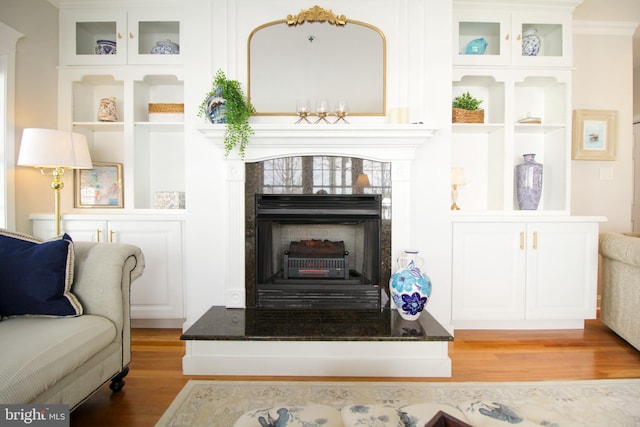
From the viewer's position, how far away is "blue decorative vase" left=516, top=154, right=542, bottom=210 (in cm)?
271

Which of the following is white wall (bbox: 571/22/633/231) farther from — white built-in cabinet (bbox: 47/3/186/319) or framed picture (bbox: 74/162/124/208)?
framed picture (bbox: 74/162/124/208)

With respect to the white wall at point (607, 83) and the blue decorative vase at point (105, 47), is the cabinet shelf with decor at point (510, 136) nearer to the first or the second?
the white wall at point (607, 83)

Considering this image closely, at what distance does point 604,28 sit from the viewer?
3062mm

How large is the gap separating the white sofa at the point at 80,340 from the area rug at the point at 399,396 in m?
0.37

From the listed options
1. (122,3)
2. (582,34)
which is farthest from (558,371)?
(122,3)

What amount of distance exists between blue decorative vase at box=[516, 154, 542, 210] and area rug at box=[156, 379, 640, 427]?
4.29ft

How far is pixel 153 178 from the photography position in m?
2.99

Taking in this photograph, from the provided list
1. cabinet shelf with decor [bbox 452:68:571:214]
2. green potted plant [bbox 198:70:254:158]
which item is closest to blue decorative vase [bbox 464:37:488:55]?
Result: cabinet shelf with decor [bbox 452:68:571:214]

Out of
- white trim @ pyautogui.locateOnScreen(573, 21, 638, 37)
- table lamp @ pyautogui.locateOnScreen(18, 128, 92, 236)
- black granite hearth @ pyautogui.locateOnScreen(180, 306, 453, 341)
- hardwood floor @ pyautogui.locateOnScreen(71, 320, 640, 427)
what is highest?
white trim @ pyautogui.locateOnScreen(573, 21, 638, 37)

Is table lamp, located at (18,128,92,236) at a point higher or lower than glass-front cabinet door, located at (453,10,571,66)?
lower

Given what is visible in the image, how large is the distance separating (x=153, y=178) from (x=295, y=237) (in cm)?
142

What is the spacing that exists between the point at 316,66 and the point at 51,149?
6.11ft

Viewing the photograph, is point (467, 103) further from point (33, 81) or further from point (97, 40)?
point (33, 81)

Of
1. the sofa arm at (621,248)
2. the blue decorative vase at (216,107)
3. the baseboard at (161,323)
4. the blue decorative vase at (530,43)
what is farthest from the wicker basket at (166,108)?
the sofa arm at (621,248)
